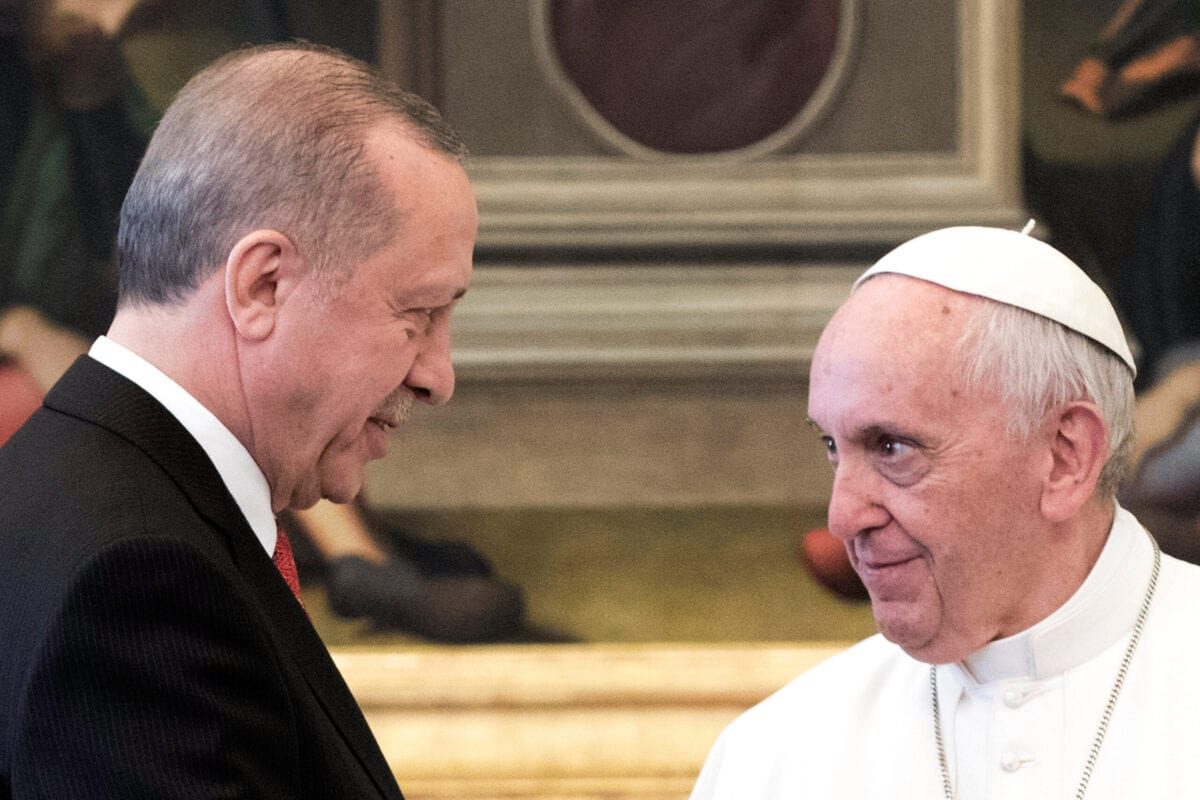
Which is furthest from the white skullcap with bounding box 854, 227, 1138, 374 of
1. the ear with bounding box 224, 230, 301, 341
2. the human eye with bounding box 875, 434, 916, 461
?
the ear with bounding box 224, 230, 301, 341

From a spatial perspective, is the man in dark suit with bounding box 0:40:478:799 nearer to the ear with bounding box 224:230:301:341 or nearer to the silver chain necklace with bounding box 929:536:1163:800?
the ear with bounding box 224:230:301:341

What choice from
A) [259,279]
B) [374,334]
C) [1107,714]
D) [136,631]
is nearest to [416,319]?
[374,334]

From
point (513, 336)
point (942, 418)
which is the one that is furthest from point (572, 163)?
point (942, 418)

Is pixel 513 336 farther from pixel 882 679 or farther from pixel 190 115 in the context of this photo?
pixel 190 115

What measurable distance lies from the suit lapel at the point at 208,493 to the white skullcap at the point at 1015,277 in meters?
1.05

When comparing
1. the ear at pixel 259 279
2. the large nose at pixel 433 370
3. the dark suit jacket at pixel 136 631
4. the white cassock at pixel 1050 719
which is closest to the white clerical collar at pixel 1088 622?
the white cassock at pixel 1050 719

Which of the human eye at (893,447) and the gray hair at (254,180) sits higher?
the gray hair at (254,180)

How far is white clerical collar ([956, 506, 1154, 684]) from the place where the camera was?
2.24 metres

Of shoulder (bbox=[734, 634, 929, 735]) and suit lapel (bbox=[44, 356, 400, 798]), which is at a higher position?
suit lapel (bbox=[44, 356, 400, 798])

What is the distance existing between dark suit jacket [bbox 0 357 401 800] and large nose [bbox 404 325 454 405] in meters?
0.29

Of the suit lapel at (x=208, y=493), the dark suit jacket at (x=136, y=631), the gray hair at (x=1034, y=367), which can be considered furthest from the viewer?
the gray hair at (x=1034, y=367)

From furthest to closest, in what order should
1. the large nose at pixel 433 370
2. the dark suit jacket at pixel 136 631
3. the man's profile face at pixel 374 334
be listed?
the large nose at pixel 433 370, the man's profile face at pixel 374 334, the dark suit jacket at pixel 136 631

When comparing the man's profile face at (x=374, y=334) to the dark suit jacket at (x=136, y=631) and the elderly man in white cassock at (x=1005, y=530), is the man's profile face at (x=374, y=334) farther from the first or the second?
the elderly man in white cassock at (x=1005, y=530)

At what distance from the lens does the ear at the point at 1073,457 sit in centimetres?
212
